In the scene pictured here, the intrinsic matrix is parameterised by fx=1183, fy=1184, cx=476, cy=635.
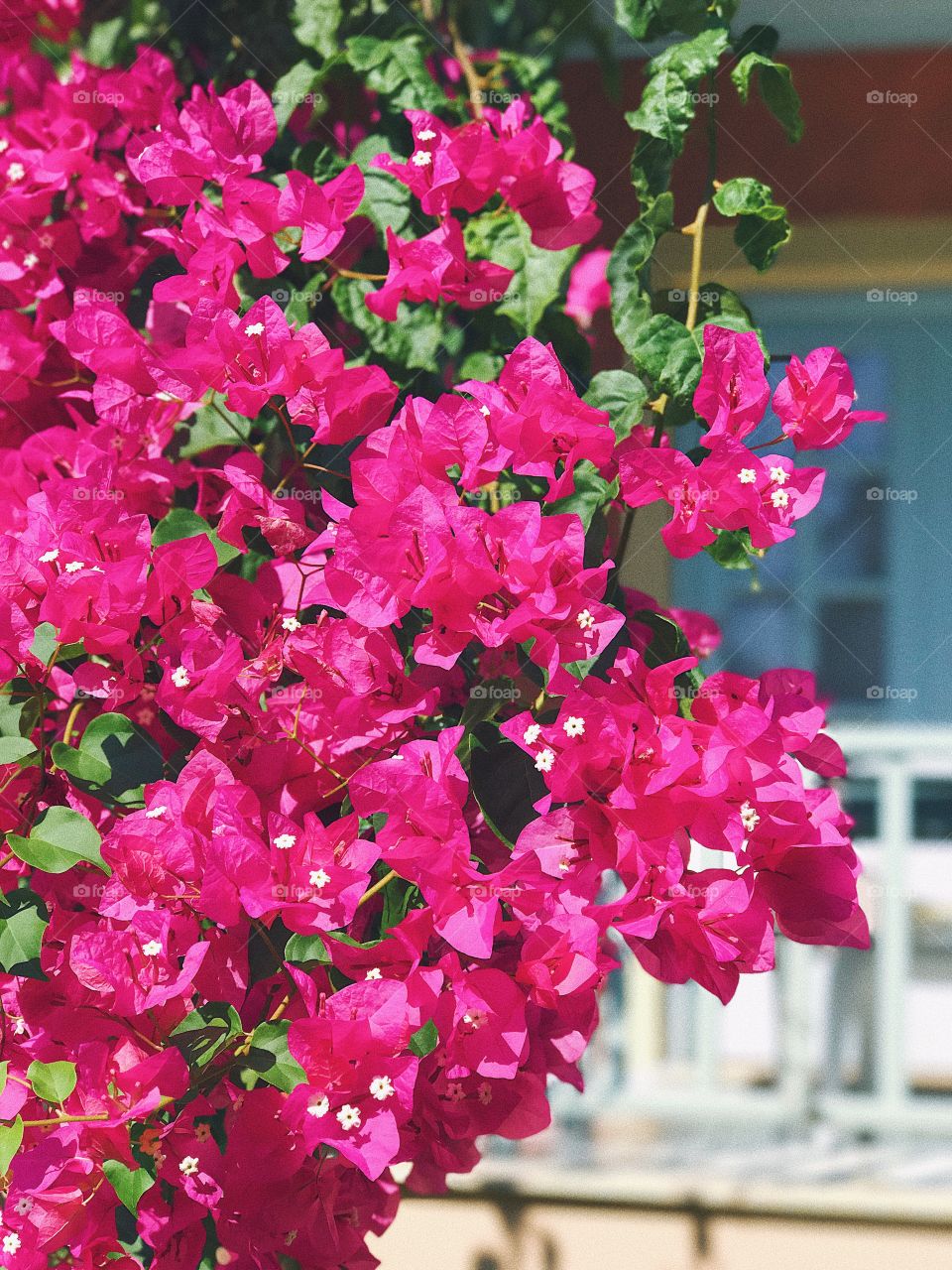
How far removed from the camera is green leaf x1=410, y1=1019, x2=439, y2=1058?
706mm

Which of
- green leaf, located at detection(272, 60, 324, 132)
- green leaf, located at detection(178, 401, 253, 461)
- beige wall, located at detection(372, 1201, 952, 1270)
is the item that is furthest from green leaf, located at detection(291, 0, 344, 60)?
beige wall, located at detection(372, 1201, 952, 1270)

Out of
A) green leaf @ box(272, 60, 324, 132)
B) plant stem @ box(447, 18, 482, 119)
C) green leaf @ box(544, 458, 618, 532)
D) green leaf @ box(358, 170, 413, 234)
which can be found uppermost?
plant stem @ box(447, 18, 482, 119)

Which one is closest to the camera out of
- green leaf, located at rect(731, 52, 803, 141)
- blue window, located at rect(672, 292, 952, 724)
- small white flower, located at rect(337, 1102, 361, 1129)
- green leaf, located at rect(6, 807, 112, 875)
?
small white flower, located at rect(337, 1102, 361, 1129)

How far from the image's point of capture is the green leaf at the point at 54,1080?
2.37 ft

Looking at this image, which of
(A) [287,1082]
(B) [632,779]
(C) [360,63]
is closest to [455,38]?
(C) [360,63]

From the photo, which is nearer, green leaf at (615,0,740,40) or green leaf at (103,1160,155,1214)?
green leaf at (103,1160,155,1214)

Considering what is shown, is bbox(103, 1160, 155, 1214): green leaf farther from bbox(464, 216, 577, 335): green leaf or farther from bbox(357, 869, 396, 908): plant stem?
bbox(464, 216, 577, 335): green leaf

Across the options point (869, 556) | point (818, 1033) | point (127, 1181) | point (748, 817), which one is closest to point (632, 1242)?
point (818, 1033)

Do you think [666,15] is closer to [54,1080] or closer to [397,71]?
[397,71]

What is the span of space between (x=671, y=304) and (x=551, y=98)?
0.42 metres

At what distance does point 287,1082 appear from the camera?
0.70 metres

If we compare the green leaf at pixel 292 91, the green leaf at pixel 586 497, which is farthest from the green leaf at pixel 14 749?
the green leaf at pixel 292 91

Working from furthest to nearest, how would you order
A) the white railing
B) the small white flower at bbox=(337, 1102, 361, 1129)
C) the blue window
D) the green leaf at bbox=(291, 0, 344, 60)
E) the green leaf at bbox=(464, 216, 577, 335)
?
1. the blue window
2. the white railing
3. the green leaf at bbox=(291, 0, 344, 60)
4. the green leaf at bbox=(464, 216, 577, 335)
5. the small white flower at bbox=(337, 1102, 361, 1129)

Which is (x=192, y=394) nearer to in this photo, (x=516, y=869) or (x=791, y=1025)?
(x=516, y=869)
